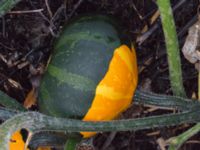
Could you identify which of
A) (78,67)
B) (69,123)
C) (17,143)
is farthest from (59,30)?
(69,123)


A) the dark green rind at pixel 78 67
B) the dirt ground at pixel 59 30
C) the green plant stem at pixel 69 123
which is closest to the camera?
the green plant stem at pixel 69 123

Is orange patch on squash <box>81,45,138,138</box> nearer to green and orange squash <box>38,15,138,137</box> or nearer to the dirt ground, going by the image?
green and orange squash <box>38,15,138,137</box>

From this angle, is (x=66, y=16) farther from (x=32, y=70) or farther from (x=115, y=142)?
(x=115, y=142)

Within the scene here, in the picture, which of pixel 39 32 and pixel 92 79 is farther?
pixel 39 32

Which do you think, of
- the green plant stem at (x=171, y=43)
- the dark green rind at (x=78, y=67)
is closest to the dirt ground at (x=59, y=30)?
the dark green rind at (x=78, y=67)

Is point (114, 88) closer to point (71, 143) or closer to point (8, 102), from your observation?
point (71, 143)

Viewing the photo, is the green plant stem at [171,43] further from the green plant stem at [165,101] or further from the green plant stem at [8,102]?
the green plant stem at [8,102]

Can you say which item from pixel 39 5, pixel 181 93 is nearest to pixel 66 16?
pixel 39 5

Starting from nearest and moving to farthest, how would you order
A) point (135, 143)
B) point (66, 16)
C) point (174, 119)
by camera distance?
point (174, 119)
point (66, 16)
point (135, 143)
